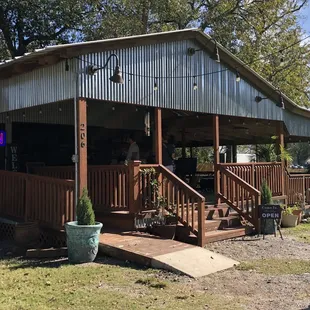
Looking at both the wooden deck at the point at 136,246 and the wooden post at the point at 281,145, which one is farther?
the wooden post at the point at 281,145

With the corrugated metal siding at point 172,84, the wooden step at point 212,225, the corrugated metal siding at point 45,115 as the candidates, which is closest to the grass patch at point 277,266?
the wooden step at point 212,225

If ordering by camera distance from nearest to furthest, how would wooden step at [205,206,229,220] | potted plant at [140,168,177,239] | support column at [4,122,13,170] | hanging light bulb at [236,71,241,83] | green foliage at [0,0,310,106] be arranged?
potted plant at [140,168,177,239] → wooden step at [205,206,229,220] → hanging light bulb at [236,71,241,83] → support column at [4,122,13,170] → green foliage at [0,0,310,106]

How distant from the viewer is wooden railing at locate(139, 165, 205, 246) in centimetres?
830

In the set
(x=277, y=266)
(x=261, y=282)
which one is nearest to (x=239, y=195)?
(x=277, y=266)

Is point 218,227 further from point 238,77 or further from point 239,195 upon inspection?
point 238,77

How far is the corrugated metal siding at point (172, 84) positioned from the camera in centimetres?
841

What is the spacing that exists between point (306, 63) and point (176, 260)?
21.5 meters

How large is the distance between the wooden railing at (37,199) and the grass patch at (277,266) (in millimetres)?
3244

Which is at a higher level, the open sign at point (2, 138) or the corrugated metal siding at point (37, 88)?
the corrugated metal siding at point (37, 88)

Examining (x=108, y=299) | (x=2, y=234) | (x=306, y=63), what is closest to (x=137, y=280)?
(x=108, y=299)

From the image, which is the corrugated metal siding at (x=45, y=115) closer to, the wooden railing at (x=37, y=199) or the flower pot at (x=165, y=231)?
the wooden railing at (x=37, y=199)

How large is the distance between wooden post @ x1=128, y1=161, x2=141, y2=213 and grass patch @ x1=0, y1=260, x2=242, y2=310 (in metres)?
1.74

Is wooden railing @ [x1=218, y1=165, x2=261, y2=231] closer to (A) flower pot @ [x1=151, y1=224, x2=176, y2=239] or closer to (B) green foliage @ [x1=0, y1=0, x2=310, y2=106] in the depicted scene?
(A) flower pot @ [x1=151, y1=224, x2=176, y2=239]

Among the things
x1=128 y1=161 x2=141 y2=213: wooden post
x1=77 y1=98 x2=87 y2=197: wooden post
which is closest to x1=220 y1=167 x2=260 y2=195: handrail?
x1=128 y1=161 x2=141 y2=213: wooden post
